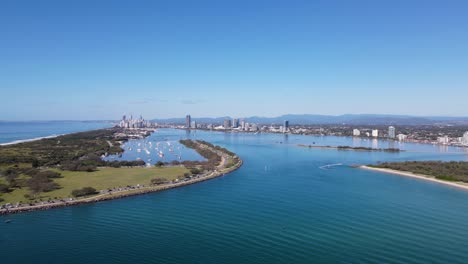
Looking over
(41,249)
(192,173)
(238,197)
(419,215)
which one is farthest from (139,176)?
(419,215)

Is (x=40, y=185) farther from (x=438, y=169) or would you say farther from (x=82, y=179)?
(x=438, y=169)

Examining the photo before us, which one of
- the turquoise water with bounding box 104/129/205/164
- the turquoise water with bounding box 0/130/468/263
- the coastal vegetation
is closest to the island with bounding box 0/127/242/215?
the turquoise water with bounding box 0/130/468/263

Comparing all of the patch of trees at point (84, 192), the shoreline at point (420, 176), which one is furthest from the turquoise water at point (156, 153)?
the shoreline at point (420, 176)

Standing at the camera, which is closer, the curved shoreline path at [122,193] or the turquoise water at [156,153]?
the curved shoreline path at [122,193]

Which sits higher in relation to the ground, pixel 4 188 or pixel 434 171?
pixel 4 188

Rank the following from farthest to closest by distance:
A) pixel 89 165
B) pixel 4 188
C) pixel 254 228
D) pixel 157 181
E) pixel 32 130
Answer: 1. pixel 32 130
2. pixel 89 165
3. pixel 157 181
4. pixel 4 188
5. pixel 254 228

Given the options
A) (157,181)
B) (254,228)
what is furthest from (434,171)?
(157,181)

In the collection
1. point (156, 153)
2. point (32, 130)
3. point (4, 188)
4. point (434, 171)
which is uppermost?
point (32, 130)

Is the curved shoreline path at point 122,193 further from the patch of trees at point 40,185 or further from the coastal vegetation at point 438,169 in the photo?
the coastal vegetation at point 438,169
